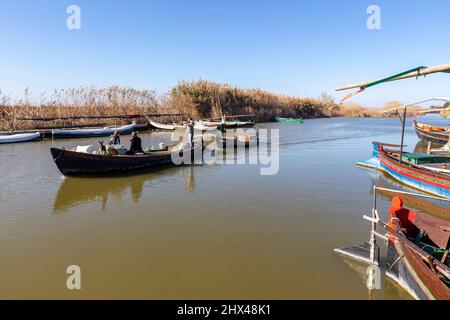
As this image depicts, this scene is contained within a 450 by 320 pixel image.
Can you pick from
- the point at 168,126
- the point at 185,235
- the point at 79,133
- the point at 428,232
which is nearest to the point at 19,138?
the point at 79,133

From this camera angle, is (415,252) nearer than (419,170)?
Yes

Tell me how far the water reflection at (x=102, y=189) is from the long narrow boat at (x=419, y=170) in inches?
380

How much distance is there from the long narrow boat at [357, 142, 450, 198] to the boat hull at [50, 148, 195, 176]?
12218 mm

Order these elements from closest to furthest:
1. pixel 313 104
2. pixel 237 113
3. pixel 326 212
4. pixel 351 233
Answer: pixel 351 233, pixel 326 212, pixel 237 113, pixel 313 104

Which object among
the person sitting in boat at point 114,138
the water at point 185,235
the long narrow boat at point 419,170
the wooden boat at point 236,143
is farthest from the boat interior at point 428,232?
the wooden boat at point 236,143

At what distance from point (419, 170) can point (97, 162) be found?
47.2 feet

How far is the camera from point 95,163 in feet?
45.6

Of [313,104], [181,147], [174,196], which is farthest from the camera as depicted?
[313,104]

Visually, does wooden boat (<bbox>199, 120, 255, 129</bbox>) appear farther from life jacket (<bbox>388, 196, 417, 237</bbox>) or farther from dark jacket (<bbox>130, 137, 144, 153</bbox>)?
life jacket (<bbox>388, 196, 417, 237</bbox>)

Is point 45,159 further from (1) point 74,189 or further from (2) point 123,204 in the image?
(2) point 123,204

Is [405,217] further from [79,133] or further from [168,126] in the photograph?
[168,126]

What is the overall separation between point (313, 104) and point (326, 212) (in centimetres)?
7111

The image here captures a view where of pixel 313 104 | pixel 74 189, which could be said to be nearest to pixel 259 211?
pixel 74 189

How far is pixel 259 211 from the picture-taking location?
9.86 metres
